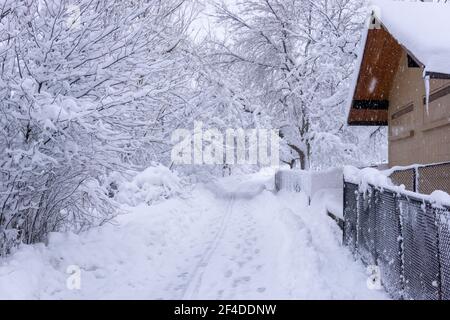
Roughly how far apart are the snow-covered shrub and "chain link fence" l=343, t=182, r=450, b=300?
7805 millimetres

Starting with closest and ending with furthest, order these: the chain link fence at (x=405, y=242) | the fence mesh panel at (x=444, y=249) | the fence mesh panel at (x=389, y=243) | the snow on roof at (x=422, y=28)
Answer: the fence mesh panel at (x=444, y=249)
the chain link fence at (x=405, y=242)
the fence mesh panel at (x=389, y=243)
the snow on roof at (x=422, y=28)

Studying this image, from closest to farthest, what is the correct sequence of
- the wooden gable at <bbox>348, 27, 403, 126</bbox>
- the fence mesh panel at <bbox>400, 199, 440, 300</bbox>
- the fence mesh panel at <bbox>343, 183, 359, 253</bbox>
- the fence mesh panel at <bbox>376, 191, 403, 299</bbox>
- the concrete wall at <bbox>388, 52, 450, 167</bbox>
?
the fence mesh panel at <bbox>400, 199, 440, 300</bbox> → the fence mesh panel at <bbox>376, 191, 403, 299</bbox> → the fence mesh panel at <bbox>343, 183, 359, 253</bbox> → the concrete wall at <bbox>388, 52, 450, 167</bbox> → the wooden gable at <bbox>348, 27, 403, 126</bbox>

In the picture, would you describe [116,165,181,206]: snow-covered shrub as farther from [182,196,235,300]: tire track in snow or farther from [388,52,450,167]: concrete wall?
[388,52,450,167]: concrete wall

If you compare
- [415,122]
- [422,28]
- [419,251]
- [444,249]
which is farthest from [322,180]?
[444,249]

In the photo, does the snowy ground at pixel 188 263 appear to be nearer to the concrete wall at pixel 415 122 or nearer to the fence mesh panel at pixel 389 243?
the fence mesh panel at pixel 389 243

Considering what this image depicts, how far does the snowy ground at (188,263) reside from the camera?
231 inches

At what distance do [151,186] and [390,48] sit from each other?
27.4ft

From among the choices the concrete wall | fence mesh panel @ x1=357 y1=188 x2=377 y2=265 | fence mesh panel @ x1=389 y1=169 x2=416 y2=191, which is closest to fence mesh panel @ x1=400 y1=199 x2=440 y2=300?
fence mesh panel @ x1=357 y1=188 x2=377 y2=265

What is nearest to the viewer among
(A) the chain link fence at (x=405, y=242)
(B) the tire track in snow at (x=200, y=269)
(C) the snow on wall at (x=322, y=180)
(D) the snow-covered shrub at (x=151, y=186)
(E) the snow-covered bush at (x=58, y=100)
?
(A) the chain link fence at (x=405, y=242)

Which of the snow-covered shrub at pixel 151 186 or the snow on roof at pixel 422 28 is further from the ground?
the snow on roof at pixel 422 28

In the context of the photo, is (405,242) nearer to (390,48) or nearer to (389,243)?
(389,243)

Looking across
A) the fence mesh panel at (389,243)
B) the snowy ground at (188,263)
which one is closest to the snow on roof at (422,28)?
the fence mesh panel at (389,243)

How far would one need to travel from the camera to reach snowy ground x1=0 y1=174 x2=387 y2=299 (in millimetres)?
5863
